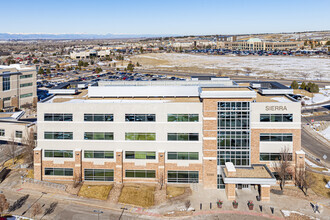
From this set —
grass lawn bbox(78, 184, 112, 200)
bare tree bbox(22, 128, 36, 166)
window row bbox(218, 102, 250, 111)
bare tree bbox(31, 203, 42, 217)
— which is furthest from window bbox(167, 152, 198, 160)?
bare tree bbox(22, 128, 36, 166)

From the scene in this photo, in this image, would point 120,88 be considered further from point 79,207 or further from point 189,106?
point 79,207

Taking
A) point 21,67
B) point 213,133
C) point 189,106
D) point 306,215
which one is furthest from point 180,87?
point 21,67

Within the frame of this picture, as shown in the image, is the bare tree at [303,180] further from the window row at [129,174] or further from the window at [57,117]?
the window at [57,117]

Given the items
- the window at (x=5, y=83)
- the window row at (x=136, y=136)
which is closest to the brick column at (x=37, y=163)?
the window row at (x=136, y=136)

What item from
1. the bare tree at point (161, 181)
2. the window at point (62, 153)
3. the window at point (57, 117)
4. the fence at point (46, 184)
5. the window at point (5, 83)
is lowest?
the fence at point (46, 184)

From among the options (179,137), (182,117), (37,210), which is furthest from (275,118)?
(37,210)

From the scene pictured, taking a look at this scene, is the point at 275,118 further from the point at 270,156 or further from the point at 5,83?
the point at 5,83

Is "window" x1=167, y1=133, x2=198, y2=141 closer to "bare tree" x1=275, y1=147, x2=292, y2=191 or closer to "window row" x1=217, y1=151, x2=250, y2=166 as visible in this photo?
"window row" x1=217, y1=151, x2=250, y2=166
